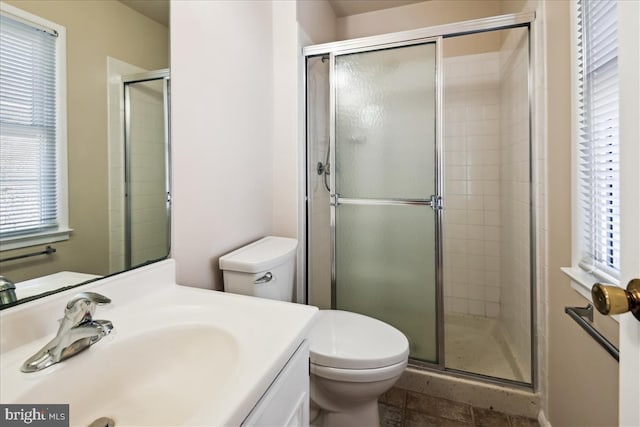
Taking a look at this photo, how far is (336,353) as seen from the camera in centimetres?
126

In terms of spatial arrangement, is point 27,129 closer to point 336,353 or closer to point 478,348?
point 336,353

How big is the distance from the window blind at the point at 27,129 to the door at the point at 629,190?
109 centimetres

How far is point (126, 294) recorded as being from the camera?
896 mm

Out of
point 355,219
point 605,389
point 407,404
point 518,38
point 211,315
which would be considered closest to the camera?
point 211,315

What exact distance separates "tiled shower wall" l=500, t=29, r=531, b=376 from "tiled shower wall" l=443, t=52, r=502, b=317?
75mm

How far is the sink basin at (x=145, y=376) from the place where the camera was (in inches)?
23.8

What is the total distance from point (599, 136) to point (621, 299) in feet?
3.12

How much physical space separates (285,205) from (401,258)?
0.76 meters

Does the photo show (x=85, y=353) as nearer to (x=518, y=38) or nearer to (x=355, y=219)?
(x=355, y=219)

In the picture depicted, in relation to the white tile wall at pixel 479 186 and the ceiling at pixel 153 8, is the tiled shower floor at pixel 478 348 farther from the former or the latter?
the ceiling at pixel 153 8

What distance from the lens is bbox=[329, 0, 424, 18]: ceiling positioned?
7.82 feet

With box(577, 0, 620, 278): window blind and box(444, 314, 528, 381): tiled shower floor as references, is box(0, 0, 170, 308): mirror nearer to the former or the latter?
box(577, 0, 620, 278): window blind

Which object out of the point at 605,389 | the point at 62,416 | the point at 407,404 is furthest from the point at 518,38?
the point at 62,416

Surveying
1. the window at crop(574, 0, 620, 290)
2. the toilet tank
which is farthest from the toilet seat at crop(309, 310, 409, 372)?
the window at crop(574, 0, 620, 290)
